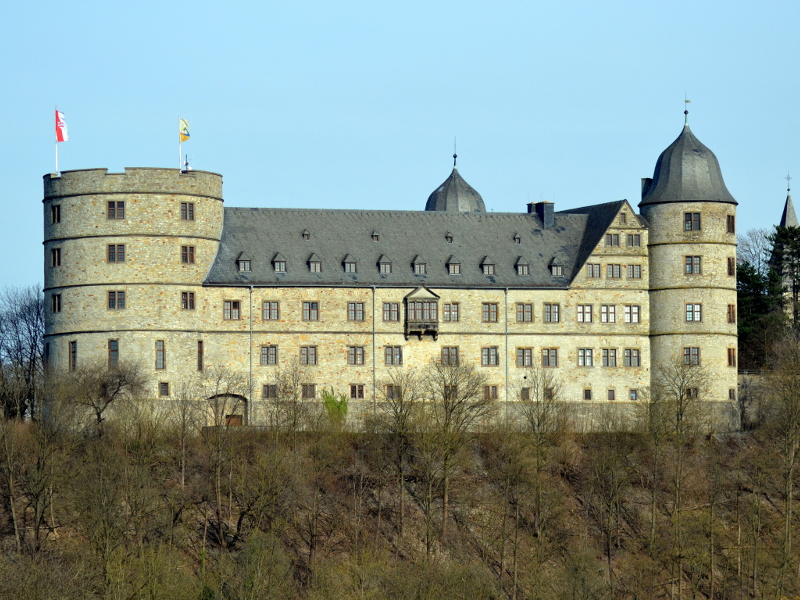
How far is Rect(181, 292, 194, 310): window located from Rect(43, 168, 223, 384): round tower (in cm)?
5

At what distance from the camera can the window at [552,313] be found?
302 feet

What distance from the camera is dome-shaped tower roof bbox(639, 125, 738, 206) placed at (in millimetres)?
92875

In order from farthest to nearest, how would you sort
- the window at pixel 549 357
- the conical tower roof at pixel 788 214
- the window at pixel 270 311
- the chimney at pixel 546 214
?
1. the conical tower roof at pixel 788 214
2. the chimney at pixel 546 214
3. the window at pixel 549 357
4. the window at pixel 270 311

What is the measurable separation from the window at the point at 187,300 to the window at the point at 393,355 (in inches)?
384

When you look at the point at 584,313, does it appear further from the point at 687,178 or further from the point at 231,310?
the point at 231,310

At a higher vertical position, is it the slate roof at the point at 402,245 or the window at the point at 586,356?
the slate roof at the point at 402,245

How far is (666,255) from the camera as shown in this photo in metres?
92.6

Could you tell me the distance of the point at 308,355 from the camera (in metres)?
89.4

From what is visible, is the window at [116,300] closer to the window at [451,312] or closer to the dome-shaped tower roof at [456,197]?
the window at [451,312]

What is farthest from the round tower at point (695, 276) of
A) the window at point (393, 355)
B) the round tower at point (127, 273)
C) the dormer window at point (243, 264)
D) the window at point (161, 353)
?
the window at point (161, 353)

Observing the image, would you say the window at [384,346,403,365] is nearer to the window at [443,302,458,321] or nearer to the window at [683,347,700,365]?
the window at [443,302,458,321]

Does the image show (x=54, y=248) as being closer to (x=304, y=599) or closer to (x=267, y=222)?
(x=267, y=222)

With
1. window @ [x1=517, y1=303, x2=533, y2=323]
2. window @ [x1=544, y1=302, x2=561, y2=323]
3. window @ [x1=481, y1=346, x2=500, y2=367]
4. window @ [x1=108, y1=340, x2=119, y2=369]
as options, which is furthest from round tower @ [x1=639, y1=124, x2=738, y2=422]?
window @ [x1=108, y1=340, x2=119, y2=369]

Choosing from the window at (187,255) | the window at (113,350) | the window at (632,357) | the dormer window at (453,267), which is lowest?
the window at (632,357)
